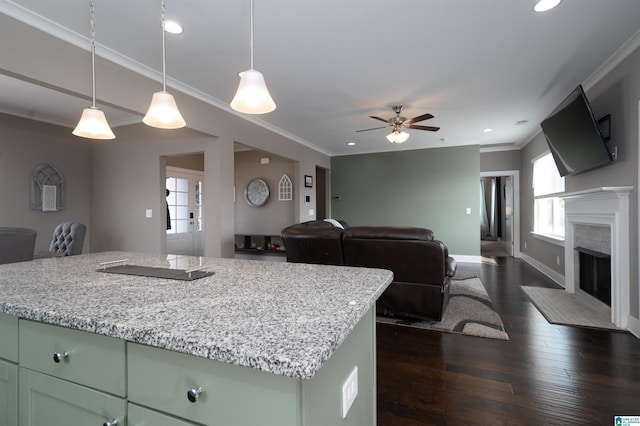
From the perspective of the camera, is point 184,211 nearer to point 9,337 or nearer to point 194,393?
point 9,337

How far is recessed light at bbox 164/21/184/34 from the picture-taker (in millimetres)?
2252

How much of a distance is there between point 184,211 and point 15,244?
133 inches

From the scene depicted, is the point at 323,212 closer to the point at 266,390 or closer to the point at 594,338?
the point at 594,338

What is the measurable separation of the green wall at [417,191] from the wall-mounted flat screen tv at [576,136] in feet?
8.37

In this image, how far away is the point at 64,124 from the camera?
183 inches

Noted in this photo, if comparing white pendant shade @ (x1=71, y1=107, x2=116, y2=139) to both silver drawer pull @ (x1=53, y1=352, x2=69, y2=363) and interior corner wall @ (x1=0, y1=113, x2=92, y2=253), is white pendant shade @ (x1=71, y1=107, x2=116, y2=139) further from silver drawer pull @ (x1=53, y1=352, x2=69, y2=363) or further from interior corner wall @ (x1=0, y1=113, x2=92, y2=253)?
interior corner wall @ (x1=0, y1=113, x2=92, y2=253)

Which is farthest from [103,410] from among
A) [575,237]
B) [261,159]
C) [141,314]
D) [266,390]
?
[261,159]

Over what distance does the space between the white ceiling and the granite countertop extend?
1.87 metres

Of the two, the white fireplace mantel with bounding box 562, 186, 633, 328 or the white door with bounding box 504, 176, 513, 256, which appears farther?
the white door with bounding box 504, 176, 513, 256

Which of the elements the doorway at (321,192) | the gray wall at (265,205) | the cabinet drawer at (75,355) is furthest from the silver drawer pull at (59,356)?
the doorway at (321,192)

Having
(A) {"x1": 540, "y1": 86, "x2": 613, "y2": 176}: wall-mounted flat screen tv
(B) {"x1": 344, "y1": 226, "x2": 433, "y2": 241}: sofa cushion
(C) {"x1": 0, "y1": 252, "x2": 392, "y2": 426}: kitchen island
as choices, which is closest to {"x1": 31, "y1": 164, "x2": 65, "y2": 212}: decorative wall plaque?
(C) {"x1": 0, "y1": 252, "x2": 392, "y2": 426}: kitchen island

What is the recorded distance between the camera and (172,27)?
2301 mm

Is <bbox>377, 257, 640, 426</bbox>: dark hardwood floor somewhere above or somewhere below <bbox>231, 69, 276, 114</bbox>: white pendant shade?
below

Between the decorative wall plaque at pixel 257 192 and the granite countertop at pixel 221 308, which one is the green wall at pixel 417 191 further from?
the granite countertop at pixel 221 308
